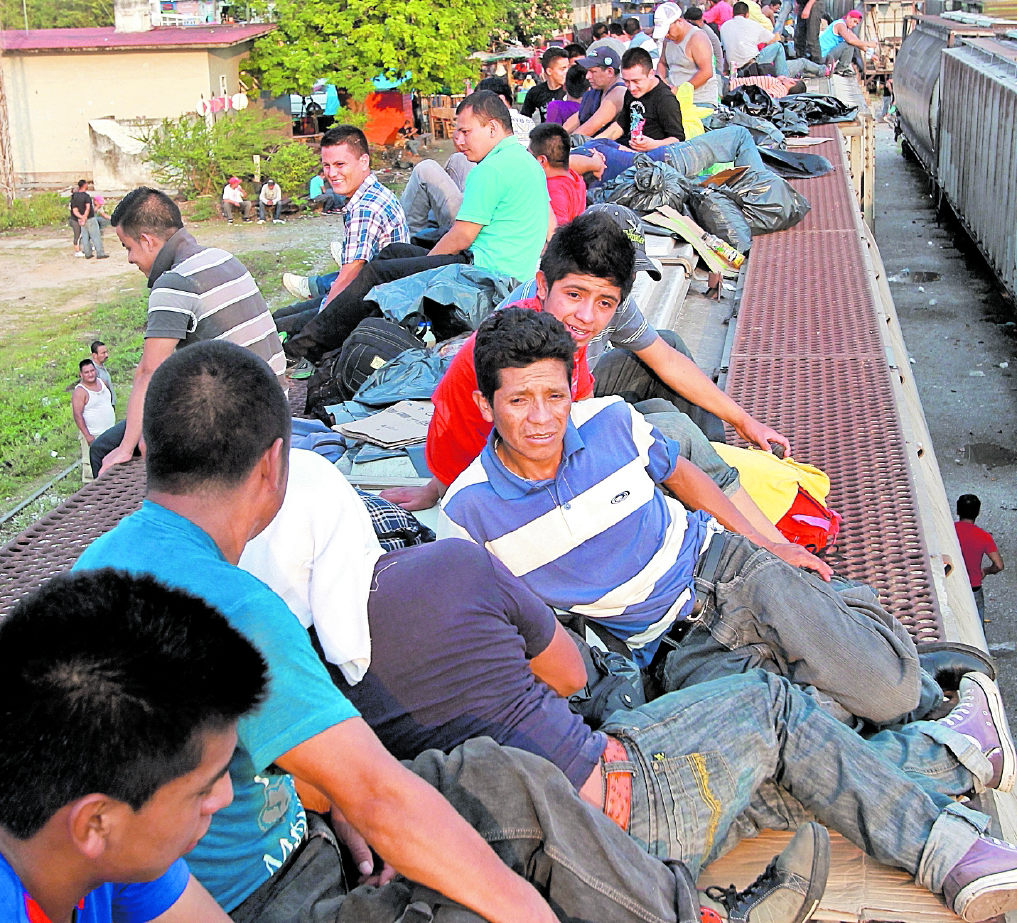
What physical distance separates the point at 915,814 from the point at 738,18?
48.2ft

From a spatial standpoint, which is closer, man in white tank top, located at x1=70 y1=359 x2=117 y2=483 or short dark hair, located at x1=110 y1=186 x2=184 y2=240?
short dark hair, located at x1=110 y1=186 x2=184 y2=240

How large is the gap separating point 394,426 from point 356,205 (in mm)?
2182

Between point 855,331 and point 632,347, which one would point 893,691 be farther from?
point 855,331

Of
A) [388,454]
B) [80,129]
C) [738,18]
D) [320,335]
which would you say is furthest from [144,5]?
[388,454]

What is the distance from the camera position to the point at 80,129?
29.4 meters

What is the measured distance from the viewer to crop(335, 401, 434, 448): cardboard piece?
15.5 ft

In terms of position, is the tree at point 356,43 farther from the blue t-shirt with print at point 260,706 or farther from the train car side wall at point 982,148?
the blue t-shirt with print at point 260,706

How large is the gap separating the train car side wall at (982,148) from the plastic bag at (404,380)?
22.2 ft

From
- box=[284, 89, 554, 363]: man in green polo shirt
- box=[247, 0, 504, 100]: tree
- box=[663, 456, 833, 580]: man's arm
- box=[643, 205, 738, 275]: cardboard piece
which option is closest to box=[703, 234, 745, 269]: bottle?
box=[643, 205, 738, 275]: cardboard piece

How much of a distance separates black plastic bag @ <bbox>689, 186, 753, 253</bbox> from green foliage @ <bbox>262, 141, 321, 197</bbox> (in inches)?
800

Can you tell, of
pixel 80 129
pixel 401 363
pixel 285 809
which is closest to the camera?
pixel 285 809

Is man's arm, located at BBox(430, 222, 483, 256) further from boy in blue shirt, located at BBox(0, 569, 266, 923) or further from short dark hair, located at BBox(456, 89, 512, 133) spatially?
boy in blue shirt, located at BBox(0, 569, 266, 923)

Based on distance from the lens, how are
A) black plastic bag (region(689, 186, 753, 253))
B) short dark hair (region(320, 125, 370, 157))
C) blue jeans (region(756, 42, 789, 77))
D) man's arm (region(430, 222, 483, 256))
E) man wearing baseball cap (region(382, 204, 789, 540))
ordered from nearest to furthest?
man wearing baseball cap (region(382, 204, 789, 540)) → man's arm (region(430, 222, 483, 256)) → short dark hair (region(320, 125, 370, 157)) → black plastic bag (region(689, 186, 753, 253)) → blue jeans (region(756, 42, 789, 77))

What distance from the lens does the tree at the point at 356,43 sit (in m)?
30.0
